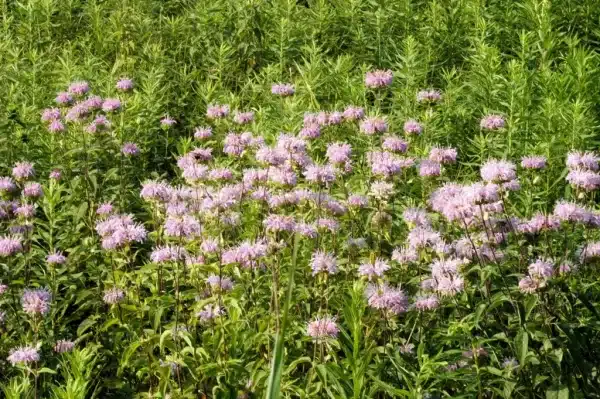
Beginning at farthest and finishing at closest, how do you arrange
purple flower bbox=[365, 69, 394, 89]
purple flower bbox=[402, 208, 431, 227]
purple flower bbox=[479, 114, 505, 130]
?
purple flower bbox=[479, 114, 505, 130], purple flower bbox=[365, 69, 394, 89], purple flower bbox=[402, 208, 431, 227]

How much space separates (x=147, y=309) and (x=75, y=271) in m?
0.94

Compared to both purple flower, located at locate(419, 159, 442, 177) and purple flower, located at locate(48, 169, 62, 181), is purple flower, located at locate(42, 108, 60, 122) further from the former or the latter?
purple flower, located at locate(419, 159, 442, 177)

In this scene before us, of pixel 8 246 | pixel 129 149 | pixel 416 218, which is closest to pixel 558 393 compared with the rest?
pixel 416 218

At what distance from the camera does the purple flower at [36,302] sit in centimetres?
321

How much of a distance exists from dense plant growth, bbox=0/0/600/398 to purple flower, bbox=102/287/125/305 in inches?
2.5

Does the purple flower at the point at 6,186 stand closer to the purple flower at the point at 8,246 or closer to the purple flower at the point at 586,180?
the purple flower at the point at 8,246

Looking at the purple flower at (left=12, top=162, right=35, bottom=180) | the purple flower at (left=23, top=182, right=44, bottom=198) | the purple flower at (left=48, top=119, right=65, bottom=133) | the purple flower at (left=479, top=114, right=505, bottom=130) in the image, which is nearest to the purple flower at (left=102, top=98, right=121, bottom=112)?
the purple flower at (left=48, top=119, right=65, bottom=133)

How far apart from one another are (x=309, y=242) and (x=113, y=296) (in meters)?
0.86

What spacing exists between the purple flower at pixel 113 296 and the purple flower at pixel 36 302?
1.07 feet

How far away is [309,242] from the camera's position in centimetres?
388

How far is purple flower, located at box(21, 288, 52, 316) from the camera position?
10.5ft

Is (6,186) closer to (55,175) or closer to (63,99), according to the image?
(55,175)

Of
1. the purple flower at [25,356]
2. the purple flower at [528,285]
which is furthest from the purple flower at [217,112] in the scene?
the purple flower at [528,285]

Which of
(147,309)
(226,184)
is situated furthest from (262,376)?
(226,184)
